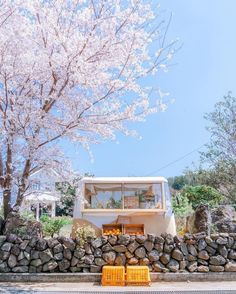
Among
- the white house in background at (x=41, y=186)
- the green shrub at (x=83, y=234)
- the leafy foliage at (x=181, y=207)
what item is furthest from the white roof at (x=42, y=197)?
the leafy foliage at (x=181, y=207)

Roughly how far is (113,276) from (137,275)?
1.56 feet

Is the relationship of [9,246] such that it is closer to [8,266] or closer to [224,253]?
[8,266]

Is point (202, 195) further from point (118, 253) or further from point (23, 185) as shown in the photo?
point (23, 185)

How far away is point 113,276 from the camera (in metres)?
7.39

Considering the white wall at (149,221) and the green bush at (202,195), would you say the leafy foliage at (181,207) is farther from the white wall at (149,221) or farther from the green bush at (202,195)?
the white wall at (149,221)

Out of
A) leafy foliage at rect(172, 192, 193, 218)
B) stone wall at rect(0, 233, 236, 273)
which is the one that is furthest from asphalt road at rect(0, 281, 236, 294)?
leafy foliage at rect(172, 192, 193, 218)

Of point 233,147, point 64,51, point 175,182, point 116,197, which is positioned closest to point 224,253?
point 116,197

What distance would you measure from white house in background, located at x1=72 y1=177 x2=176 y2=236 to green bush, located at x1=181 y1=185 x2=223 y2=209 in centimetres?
A: 638

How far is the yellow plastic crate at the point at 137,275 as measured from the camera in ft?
23.9

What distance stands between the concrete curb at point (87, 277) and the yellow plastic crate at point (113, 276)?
28 centimetres

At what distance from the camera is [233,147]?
15516 mm

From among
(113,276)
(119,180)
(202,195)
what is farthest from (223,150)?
(113,276)

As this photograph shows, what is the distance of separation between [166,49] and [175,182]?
92.3 ft

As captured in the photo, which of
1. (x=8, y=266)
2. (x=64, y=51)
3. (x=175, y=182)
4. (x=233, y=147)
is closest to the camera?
(x=64, y=51)
